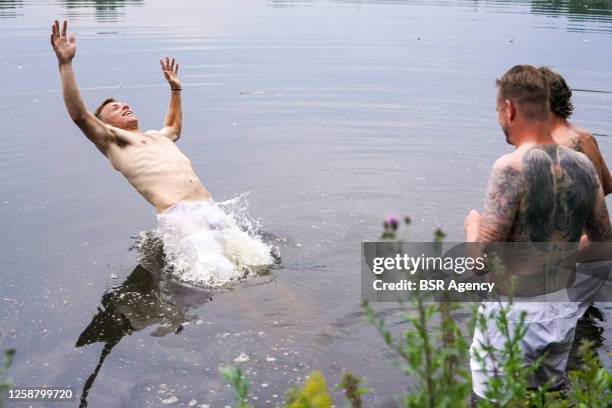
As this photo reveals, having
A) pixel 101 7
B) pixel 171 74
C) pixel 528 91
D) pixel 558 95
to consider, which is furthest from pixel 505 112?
pixel 101 7

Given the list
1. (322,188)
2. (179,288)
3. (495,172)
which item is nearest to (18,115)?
(322,188)

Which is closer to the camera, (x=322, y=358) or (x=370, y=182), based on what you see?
(x=322, y=358)

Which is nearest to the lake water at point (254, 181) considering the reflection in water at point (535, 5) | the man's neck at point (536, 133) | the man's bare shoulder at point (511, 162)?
the man's bare shoulder at point (511, 162)

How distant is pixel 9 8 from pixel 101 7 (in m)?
3.77

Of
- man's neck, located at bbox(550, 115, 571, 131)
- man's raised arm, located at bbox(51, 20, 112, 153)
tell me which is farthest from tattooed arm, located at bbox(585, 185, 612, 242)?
man's raised arm, located at bbox(51, 20, 112, 153)

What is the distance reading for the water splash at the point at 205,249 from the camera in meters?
6.53

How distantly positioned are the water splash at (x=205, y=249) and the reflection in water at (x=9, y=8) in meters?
23.2

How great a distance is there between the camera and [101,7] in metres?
31.5

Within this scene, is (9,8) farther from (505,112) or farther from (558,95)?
(505,112)

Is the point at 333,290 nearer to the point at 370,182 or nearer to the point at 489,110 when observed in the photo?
the point at 370,182

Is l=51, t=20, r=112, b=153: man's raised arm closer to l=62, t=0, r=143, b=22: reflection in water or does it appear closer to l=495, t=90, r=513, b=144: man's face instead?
l=495, t=90, r=513, b=144: man's face

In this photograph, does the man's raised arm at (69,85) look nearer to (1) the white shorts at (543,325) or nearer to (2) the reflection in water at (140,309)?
(2) the reflection in water at (140,309)

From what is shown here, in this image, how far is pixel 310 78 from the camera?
1658 centimetres

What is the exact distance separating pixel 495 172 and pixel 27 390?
347cm
